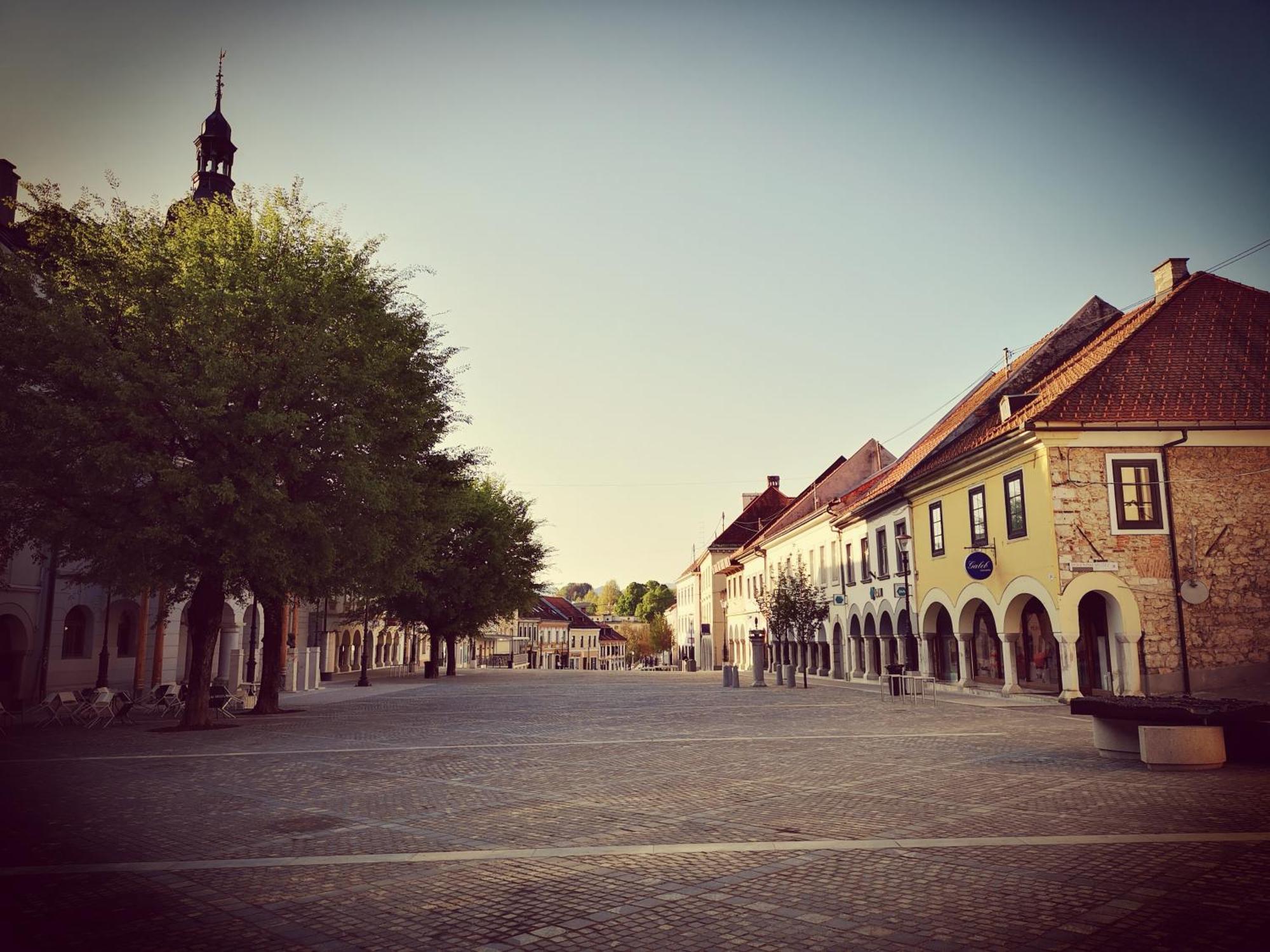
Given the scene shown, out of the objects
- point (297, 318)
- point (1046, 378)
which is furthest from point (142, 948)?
point (1046, 378)

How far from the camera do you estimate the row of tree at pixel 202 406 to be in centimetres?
1759

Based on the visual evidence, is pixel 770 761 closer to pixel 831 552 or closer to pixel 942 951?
pixel 942 951

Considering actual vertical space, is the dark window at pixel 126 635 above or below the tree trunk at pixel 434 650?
above

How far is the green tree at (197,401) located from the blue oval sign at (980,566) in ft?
54.5

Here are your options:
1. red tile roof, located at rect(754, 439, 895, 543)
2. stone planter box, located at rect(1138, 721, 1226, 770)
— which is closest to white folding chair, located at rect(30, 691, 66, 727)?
stone planter box, located at rect(1138, 721, 1226, 770)

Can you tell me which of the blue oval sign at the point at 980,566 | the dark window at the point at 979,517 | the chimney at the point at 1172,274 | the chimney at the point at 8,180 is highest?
the chimney at the point at 8,180

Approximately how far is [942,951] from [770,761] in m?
8.25

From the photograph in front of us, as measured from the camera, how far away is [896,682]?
1092 inches

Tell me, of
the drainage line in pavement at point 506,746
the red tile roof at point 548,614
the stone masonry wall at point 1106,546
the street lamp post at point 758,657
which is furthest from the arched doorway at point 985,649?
the red tile roof at point 548,614

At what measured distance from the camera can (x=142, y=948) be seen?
17.4 feet

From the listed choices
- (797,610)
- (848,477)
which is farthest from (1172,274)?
(848,477)

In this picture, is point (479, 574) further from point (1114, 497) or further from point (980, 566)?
point (1114, 497)

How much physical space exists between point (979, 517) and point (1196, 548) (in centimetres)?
618

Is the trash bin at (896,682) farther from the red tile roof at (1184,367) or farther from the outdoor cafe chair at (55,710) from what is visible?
the outdoor cafe chair at (55,710)
